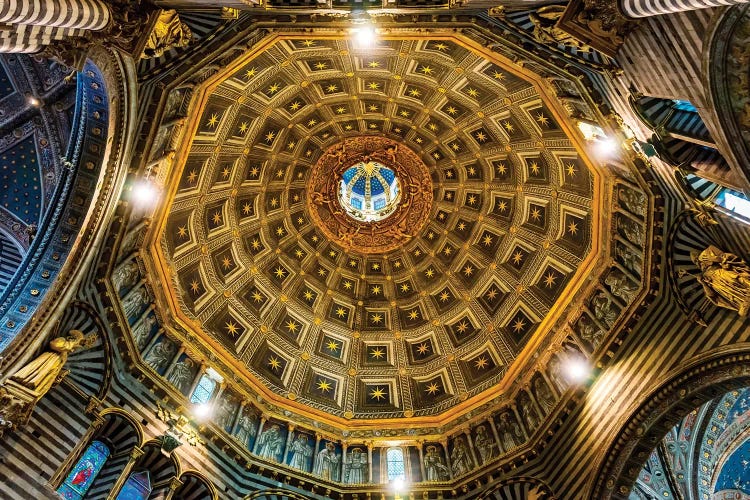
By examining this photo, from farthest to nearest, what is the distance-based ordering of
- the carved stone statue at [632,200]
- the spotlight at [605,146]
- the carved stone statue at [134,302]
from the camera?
1. the carved stone statue at [134,302]
2. the carved stone statue at [632,200]
3. the spotlight at [605,146]

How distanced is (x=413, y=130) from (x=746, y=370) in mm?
18881

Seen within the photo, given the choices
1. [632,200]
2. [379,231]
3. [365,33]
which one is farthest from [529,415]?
[365,33]

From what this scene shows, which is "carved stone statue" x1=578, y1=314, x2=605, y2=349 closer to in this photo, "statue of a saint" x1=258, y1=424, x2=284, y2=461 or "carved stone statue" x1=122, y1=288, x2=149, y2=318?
"statue of a saint" x1=258, y1=424, x2=284, y2=461

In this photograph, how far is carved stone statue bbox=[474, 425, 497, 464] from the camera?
2156cm

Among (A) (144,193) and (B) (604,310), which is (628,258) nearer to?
(B) (604,310)

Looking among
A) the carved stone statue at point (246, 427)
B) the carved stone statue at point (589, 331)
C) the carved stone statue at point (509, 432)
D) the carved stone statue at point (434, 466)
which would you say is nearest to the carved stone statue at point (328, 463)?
the carved stone statue at point (246, 427)

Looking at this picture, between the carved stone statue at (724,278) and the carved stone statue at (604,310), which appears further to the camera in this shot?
the carved stone statue at (604,310)

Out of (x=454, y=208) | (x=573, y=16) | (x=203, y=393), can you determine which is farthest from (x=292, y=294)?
(x=573, y=16)

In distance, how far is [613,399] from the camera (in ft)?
61.7

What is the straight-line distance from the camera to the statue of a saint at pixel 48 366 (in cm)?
1493

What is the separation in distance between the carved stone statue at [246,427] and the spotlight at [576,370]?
12976 mm

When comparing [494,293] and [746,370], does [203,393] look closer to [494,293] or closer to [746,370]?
[494,293]

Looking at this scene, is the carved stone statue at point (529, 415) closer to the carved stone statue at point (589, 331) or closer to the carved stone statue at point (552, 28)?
the carved stone statue at point (589, 331)

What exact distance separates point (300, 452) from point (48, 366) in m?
10.5
